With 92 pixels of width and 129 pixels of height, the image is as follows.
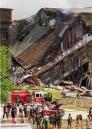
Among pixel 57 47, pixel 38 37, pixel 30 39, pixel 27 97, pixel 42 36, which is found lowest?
pixel 27 97

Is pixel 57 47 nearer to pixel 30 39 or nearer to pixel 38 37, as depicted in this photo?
pixel 38 37

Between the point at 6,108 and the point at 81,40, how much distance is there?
126 ft

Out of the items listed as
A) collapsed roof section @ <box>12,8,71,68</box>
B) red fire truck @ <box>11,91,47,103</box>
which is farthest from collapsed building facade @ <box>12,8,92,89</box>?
red fire truck @ <box>11,91,47,103</box>

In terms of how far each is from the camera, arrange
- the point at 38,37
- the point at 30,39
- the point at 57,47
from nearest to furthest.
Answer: the point at 57,47 → the point at 38,37 → the point at 30,39

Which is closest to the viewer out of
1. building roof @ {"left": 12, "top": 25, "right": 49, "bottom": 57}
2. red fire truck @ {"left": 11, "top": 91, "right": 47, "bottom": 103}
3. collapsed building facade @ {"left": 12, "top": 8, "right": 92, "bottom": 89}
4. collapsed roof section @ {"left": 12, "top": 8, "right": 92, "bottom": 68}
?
red fire truck @ {"left": 11, "top": 91, "right": 47, "bottom": 103}

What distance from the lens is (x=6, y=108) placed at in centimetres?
3488

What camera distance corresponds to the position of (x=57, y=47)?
260 ft

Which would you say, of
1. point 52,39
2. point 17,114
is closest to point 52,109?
point 17,114

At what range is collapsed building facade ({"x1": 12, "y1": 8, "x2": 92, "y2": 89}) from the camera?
68.8 metres

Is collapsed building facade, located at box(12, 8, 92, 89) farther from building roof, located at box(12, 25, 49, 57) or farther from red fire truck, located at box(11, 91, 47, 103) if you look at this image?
red fire truck, located at box(11, 91, 47, 103)

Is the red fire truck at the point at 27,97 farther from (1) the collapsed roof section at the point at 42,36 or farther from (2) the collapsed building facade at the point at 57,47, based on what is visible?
(1) the collapsed roof section at the point at 42,36

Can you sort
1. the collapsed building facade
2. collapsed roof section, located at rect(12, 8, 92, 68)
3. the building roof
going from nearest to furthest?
the collapsed building facade
collapsed roof section, located at rect(12, 8, 92, 68)
the building roof

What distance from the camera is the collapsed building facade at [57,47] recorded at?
2710 inches

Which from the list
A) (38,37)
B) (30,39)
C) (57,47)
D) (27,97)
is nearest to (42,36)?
(38,37)
